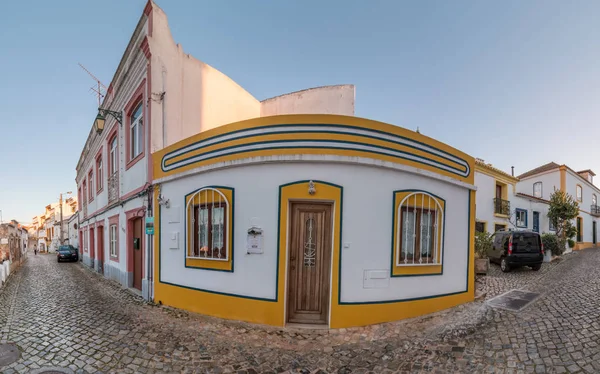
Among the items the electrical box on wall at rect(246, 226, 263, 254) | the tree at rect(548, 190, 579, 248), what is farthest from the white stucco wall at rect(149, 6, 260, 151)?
the tree at rect(548, 190, 579, 248)

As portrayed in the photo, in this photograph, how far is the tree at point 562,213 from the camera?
17.0m

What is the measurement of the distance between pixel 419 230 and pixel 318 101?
6.58m

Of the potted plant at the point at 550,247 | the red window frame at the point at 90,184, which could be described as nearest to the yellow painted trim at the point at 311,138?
the potted plant at the point at 550,247

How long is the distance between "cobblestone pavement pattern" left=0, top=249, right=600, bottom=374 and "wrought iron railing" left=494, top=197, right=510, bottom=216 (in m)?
10.2

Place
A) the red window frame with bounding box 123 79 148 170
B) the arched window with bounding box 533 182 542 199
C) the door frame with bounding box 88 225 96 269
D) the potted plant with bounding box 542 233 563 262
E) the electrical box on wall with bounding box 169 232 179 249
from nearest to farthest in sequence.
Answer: the electrical box on wall with bounding box 169 232 179 249 < the red window frame with bounding box 123 79 148 170 < the potted plant with bounding box 542 233 563 262 < the door frame with bounding box 88 225 96 269 < the arched window with bounding box 533 182 542 199

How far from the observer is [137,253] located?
8.59 meters

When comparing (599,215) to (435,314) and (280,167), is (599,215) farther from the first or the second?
(280,167)

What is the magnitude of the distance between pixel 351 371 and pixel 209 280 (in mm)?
3303

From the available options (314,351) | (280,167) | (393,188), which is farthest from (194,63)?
(314,351)

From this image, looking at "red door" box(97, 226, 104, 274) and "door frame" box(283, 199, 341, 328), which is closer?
"door frame" box(283, 199, 341, 328)

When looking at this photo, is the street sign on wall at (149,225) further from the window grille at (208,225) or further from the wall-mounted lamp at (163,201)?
the window grille at (208,225)

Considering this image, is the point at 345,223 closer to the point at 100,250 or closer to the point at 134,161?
the point at 134,161

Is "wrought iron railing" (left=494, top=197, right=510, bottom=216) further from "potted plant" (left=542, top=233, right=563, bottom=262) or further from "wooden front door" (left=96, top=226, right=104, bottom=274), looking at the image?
"wooden front door" (left=96, top=226, right=104, bottom=274)

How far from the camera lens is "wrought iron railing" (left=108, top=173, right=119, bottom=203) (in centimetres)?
1034
